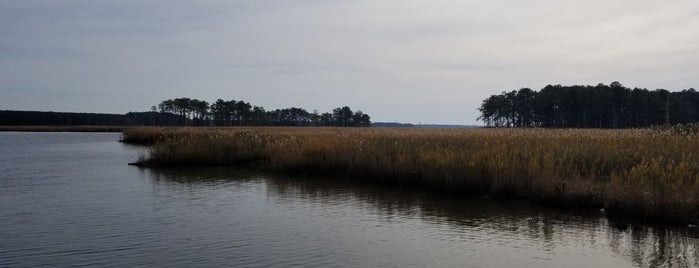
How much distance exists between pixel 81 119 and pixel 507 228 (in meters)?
164

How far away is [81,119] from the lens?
15438cm

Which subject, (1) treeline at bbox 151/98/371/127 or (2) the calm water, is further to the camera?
(1) treeline at bbox 151/98/371/127

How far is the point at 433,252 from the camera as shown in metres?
8.29

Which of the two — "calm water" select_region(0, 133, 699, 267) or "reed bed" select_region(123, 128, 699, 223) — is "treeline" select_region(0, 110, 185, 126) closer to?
"reed bed" select_region(123, 128, 699, 223)

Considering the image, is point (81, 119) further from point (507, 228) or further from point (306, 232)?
point (507, 228)

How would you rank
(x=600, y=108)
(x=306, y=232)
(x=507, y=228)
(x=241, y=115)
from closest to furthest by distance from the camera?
(x=306, y=232), (x=507, y=228), (x=600, y=108), (x=241, y=115)

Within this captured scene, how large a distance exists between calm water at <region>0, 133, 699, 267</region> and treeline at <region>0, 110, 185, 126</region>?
144049 millimetres

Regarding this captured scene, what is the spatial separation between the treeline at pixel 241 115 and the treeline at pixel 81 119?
461 cm

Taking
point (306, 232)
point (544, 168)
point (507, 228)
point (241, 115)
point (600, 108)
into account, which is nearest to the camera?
point (306, 232)

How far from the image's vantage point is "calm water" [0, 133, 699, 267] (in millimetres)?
7844

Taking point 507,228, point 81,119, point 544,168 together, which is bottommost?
point 507,228

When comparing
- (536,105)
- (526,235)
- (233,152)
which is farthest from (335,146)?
(536,105)

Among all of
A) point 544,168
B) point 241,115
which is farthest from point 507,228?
point 241,115

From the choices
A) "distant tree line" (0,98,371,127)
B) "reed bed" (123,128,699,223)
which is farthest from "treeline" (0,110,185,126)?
"reed bed" (123,128,699,223)
